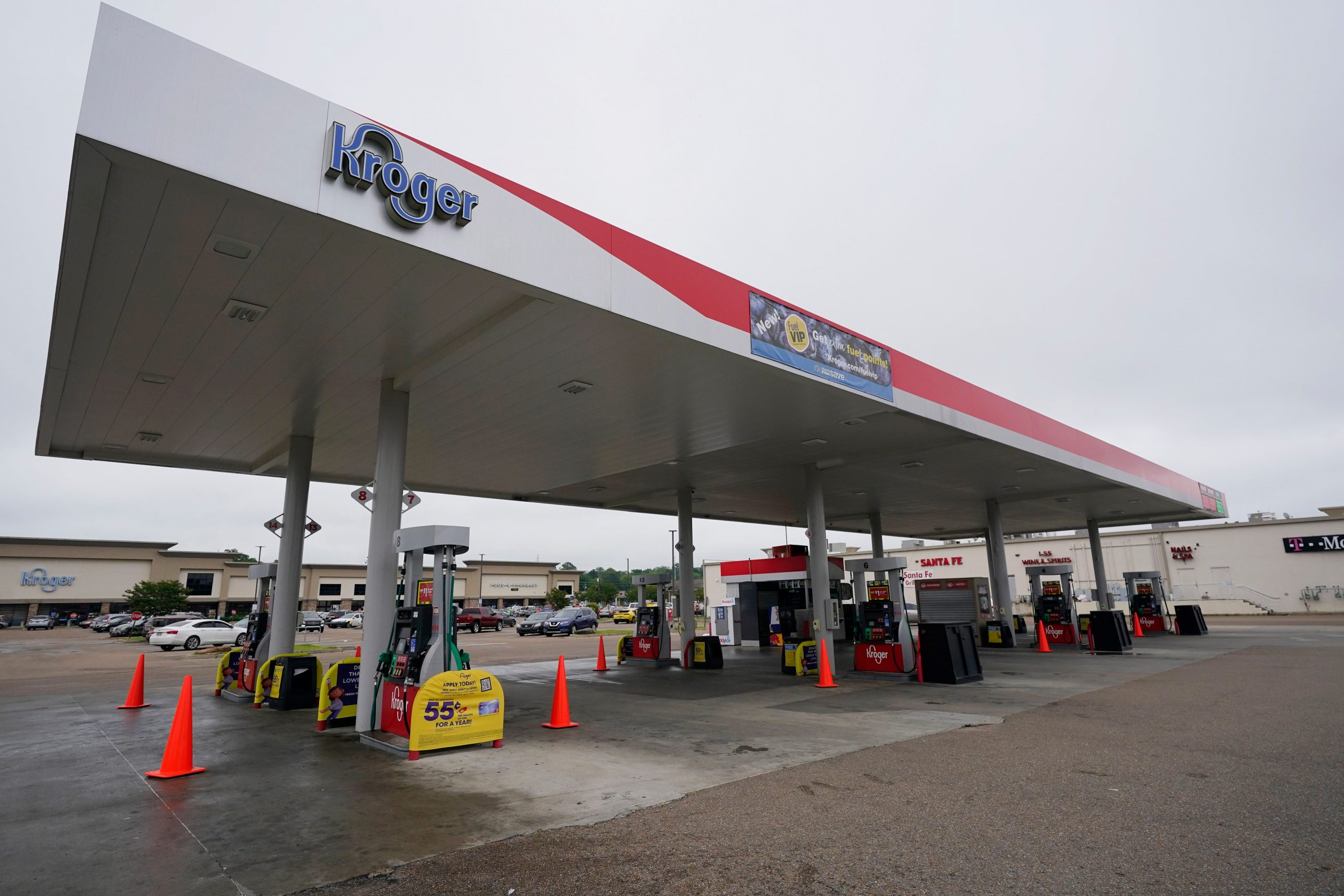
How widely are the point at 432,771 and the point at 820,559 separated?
11143 mm

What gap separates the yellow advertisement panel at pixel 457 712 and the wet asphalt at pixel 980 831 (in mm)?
3463

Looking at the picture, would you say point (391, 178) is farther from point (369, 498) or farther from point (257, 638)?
point (257, 638)

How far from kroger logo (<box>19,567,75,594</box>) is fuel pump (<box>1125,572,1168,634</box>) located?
7428 cm

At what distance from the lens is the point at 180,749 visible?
287 inches

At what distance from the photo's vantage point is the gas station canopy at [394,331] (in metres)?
5.44

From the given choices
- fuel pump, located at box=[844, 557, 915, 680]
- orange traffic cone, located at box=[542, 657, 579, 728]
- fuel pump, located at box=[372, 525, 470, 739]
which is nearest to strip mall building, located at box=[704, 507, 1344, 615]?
fuel pump, located at box=[844, 557, 915, 680]

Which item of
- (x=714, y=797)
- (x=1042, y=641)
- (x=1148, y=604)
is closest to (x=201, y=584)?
(x=1042, y=641)

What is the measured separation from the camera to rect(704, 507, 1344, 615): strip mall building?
130 feet

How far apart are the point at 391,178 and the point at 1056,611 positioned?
83.5 feet

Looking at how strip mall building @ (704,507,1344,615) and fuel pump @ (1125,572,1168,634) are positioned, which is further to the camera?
strip mall building @ (704,507,1344,615)

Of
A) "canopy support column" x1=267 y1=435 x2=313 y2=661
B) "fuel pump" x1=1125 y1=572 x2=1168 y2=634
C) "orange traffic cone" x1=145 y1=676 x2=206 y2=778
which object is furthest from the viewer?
"fuel pump" x1=1125 y1=572 x2=1168 y2=634

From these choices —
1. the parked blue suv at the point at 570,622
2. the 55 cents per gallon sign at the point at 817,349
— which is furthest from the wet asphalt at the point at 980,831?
the parked blue suv at the point at 570,622

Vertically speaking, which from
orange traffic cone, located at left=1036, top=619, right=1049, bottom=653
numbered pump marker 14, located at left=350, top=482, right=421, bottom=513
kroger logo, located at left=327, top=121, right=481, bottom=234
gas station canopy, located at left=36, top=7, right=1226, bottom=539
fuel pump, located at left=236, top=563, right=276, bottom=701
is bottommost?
orange traffic cone, located at left=1036, top=619, right=1049, bottom=653

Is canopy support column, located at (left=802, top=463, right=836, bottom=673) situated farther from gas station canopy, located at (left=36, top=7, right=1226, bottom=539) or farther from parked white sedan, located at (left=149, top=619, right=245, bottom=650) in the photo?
parked white sedan, located at (left=149, top=619, right=245, bottom=650)
